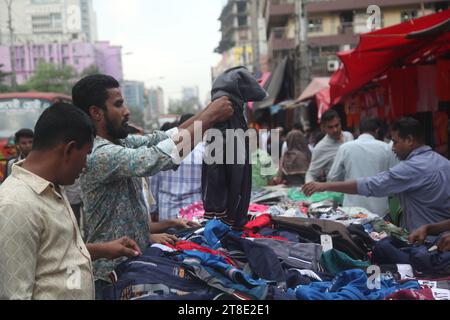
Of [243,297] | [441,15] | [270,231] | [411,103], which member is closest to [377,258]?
[270,231]

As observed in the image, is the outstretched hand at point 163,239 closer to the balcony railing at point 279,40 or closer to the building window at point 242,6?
the balcony railing at point 279,40

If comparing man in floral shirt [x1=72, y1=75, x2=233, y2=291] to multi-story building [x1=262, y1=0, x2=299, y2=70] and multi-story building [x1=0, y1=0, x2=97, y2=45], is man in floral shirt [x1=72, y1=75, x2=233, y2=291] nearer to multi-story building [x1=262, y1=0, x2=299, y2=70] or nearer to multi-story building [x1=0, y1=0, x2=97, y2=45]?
multi-story building [x1=262, y1=0, x2=299, y2=70]

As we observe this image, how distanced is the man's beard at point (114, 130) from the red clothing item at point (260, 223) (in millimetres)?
1047

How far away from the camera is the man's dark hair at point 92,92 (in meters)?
2.53

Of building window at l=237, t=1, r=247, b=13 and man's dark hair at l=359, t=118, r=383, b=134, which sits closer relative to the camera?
man's dark hair at l=359, t=118, r=383, b=134

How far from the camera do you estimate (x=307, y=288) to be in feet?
7.19

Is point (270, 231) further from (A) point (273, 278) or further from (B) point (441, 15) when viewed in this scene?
(B) point (441, 15)

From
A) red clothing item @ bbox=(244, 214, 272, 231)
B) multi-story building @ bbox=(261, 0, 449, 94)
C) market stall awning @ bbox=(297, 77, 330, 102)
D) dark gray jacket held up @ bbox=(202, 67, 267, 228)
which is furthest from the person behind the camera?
multi-story building @ bbox=(261, 0, 449, 94)

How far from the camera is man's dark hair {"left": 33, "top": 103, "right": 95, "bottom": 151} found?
183cm

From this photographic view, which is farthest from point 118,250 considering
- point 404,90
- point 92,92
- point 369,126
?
point 404,90

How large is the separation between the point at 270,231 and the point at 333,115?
346 cm

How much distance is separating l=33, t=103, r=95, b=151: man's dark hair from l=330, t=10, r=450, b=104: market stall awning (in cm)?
381

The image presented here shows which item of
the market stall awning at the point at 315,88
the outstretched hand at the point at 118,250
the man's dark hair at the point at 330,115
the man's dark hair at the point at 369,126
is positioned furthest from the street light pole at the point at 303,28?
the outstretched hand at the point at 118,250

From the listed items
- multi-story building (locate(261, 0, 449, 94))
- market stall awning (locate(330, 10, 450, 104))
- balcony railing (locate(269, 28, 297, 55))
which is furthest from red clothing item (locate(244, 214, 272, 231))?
balcony railing (locate(269, 28, 297, 55))
